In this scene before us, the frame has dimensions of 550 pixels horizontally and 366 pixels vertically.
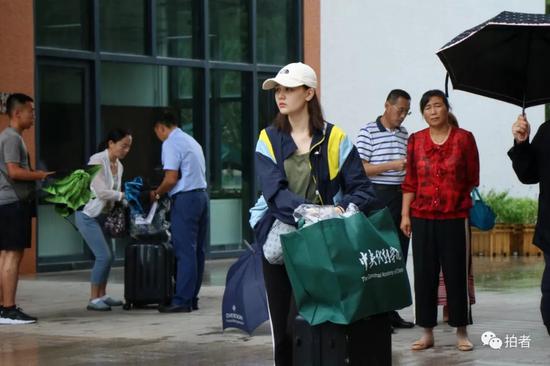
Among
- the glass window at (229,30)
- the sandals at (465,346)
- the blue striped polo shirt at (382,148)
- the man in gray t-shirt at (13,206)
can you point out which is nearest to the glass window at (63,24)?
the glass window at (229,30)

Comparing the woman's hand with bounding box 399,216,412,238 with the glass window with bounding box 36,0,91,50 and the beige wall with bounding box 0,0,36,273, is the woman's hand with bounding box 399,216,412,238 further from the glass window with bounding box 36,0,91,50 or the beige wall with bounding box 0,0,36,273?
the glass window with bounding box 36,0,91,50

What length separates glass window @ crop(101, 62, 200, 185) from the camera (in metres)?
18.0

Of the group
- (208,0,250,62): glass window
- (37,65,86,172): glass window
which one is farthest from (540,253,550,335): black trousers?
(208,0,250,62): glass window

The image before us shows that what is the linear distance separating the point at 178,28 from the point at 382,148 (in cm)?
865

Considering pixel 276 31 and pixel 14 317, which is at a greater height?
pixel 276 31

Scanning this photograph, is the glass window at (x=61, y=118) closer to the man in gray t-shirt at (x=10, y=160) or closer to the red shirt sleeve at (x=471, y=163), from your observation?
the man in gray t-shirt at (x=10, y=160)

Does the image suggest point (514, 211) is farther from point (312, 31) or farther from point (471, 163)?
point (471, 163)

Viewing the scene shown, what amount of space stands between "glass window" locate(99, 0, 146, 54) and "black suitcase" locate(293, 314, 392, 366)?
1195cm

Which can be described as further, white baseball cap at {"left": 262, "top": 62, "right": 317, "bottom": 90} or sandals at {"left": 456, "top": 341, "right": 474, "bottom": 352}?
sandals at {"left": 456, "top": 341, "right": 474, "bottom": 352}

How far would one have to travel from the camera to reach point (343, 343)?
6.22 m

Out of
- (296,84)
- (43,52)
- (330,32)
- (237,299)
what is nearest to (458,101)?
(330,32)

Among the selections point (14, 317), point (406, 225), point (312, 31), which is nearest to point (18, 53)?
point (14, 317)

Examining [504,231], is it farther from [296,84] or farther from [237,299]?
[296,84]

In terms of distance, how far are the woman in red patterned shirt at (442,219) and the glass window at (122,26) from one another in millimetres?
9085
